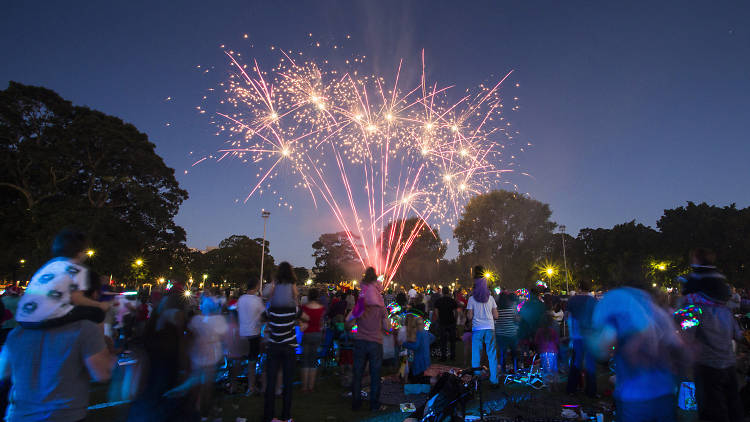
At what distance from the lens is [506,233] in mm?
50625

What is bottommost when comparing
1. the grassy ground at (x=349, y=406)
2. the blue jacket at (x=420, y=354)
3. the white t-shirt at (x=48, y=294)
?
the grassy ground at (x=349, y=406)

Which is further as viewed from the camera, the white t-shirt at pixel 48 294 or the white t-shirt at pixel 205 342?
the white t-shirt at pixel 205 342

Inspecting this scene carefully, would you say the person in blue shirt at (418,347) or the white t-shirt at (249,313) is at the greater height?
the white t-shirt at (249,313)

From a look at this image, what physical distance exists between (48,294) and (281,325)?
142 inches

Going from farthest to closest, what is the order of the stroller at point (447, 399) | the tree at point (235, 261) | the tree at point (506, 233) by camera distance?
the tree at point (235, 261), the tree at point (506, 233), the stroller at point (447, 399)

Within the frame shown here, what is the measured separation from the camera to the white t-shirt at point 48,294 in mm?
2328

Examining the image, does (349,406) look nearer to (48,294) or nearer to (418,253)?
(48,294)

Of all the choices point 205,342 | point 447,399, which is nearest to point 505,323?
point 447,399

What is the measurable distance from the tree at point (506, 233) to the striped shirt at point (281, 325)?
150 ft

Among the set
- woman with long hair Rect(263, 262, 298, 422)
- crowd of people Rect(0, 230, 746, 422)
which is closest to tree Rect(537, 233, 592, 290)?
crowd of people Rect(0, 230, 746, 422)

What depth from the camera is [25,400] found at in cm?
236

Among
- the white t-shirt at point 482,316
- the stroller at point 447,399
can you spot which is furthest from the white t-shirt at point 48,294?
the white t-shirt at point 482,316

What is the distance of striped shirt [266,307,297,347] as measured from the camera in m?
5.73

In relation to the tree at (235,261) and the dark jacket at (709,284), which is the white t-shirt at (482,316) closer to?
the dark jacket at (709,284)
